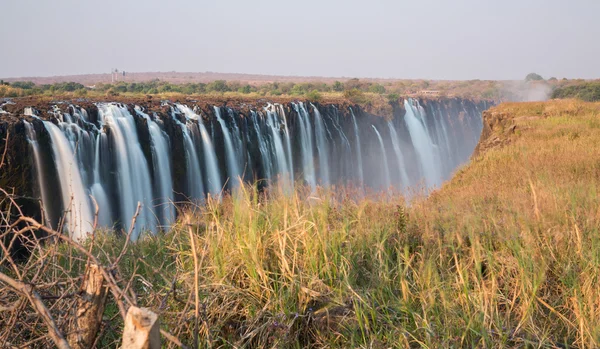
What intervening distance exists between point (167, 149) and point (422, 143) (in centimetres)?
2609

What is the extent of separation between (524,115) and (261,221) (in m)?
15.4

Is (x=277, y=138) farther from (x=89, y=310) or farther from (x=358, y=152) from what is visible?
(x=89, y=310)

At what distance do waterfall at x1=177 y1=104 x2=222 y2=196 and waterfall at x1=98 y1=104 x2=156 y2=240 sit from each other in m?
2.73

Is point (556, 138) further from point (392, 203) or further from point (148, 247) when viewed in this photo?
point (148, 247)

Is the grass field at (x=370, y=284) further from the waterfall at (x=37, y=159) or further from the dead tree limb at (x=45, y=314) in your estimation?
the waterfall at (x=37, y=159)

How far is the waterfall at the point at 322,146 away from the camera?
2703 cm

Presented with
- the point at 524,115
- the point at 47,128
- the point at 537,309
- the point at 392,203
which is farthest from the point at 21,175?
the point at 524,115

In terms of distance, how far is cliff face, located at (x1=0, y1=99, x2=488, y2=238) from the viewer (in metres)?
13.5

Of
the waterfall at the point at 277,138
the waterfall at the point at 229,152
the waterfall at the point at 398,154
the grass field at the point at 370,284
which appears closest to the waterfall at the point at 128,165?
the waterfall at the point at 229,152

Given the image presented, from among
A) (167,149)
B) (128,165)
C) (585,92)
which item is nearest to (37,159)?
(128,165)

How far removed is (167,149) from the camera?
1730 cm

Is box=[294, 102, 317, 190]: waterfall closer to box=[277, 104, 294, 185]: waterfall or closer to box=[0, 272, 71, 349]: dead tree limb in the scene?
box=[277, 104, 294, 185]: waterfall

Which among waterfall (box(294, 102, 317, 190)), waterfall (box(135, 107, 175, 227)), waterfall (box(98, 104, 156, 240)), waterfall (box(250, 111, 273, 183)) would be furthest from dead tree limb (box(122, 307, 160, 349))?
waterfall (box(294, 102, 317, 190))

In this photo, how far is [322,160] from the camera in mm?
27312
